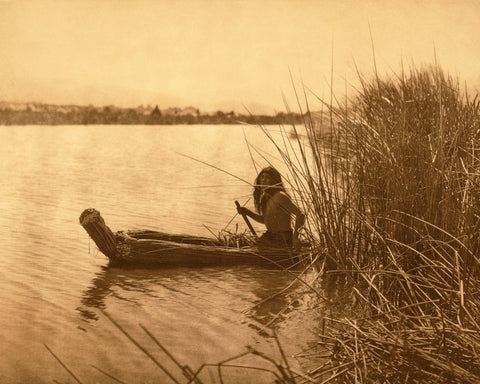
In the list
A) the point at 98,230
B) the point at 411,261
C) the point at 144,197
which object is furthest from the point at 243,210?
the point at 144,197

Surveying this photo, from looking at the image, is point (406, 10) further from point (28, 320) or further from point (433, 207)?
point (28, 320)

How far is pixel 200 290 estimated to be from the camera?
13.5ft

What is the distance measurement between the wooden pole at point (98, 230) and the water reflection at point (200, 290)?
0.59ft

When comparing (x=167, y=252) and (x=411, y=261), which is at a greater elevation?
(x=411, y=261)

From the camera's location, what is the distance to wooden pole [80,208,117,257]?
4414 mm

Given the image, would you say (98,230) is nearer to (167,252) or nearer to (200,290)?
(167,252)

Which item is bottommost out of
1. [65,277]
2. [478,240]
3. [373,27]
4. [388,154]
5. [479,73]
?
[65,277]

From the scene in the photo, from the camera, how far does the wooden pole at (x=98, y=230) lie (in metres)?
4.41

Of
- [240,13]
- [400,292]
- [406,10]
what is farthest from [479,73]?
[400,292]

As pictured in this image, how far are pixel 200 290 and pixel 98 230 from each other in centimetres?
91

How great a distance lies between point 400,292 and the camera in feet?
8.80

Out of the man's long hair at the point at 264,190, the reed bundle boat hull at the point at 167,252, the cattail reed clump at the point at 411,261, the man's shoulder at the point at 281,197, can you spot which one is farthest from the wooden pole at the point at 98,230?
the cattail reed clump at the point at 411,261

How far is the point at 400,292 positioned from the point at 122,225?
14.1 feet

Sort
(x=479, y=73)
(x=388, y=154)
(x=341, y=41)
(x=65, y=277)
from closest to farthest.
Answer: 1. (x=388, y=154)
2. (x=65, y=277)
3. (x=479, y=73)
4. (x=341, y=41)
